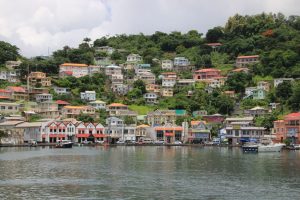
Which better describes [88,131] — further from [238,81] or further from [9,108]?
[238,81]

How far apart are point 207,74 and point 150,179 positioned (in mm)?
81535

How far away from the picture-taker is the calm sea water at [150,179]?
33.4 meters

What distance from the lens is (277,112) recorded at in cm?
9519

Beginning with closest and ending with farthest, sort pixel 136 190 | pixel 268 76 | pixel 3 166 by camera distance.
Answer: pixel 136 190
pixel 3 166
pixel 268 76

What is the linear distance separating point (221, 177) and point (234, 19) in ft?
349

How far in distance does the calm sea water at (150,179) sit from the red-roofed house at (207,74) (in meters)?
65.1

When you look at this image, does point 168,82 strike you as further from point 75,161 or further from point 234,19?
point 75,161

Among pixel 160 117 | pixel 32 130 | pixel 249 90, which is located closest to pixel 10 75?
pixel 32 130

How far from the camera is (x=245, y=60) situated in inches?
4889

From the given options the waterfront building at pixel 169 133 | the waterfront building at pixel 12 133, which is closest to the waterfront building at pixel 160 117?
the waterfront building at pixel 169 133

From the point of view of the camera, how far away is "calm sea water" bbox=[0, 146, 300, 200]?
109 feet

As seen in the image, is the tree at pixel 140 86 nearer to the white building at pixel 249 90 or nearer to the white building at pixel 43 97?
the white building at pixel 43 97

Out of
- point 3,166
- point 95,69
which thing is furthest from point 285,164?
point 95,69

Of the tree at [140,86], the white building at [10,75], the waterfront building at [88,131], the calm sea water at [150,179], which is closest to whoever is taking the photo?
the calm sea water at [150,179]
